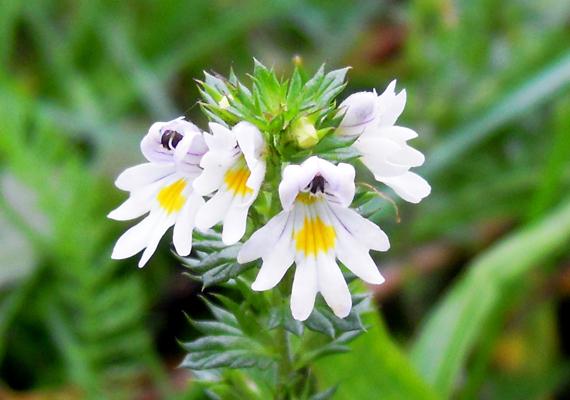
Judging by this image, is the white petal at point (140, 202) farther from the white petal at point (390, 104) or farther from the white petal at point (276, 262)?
the white petal at point (390, 104)

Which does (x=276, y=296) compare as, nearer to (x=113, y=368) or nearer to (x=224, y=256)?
(x=224, y=256)

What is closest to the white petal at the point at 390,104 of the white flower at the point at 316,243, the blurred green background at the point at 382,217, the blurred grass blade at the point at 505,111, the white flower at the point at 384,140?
the white flower at the point at 384,140

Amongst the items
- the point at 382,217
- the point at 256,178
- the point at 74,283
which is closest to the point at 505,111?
the point at 382,217

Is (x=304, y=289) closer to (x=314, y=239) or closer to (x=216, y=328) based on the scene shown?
(x=314, y=239)

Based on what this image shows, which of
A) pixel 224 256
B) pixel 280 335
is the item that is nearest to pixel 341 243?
pixel 224 256

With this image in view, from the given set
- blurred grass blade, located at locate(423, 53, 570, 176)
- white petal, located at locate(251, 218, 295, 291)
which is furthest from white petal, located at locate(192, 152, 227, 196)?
blurred grass blade, located at locate(423, 53, 570, 176)

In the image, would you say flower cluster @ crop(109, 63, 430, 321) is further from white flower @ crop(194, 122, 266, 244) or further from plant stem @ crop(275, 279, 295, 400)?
plant stem @ crop(275, 279, 295, 400)

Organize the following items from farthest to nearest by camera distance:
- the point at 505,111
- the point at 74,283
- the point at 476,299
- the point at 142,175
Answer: the point at 505,111
the point at 74,283
the point at 476,299
the point at 142,175
